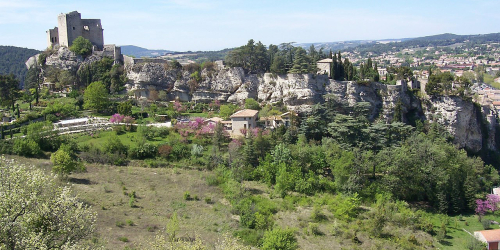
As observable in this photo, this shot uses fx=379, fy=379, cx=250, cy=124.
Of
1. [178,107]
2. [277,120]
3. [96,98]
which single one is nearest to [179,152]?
[277,120]

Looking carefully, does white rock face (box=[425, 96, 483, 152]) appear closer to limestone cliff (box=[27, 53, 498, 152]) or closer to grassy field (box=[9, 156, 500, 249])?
limestone cliff (box=[27, 53, 498, 152])

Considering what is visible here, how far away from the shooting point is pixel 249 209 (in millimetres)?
24000

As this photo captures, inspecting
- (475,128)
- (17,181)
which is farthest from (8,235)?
(475,128)

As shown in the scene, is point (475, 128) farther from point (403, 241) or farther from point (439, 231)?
point (403, 241)

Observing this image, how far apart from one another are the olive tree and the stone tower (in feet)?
139

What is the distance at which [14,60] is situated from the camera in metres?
86.0

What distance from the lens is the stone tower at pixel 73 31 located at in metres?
49.3

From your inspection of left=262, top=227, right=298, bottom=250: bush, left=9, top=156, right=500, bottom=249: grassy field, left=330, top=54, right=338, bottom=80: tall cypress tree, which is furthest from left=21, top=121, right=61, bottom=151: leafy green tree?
left=330, top=54, right=338, bottom=80: tall cypress tree

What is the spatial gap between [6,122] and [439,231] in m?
38.4

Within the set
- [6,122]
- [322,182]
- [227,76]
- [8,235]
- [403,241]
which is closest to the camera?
[8,235]

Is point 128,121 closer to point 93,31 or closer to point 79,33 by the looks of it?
point 93,31

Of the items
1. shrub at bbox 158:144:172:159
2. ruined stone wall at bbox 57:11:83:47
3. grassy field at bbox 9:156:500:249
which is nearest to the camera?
grassy field at bbox 9:156:500:249

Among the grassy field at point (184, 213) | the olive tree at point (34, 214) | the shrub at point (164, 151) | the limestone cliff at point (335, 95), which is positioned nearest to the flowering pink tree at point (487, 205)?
the grassy field at point (184, 213)

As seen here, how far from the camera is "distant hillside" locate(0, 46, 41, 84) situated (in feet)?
263
